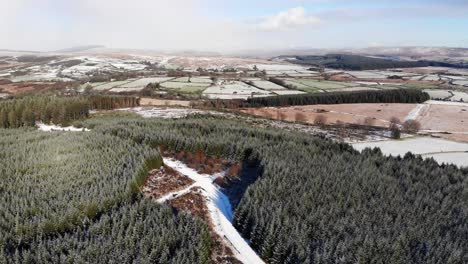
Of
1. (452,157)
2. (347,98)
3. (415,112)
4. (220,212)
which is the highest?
(347,98)

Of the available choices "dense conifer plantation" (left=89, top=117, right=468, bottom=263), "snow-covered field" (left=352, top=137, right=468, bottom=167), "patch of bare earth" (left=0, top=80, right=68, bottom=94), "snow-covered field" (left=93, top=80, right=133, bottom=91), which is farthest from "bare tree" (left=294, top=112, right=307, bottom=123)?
"patch of bare earth" (left=0, top=80, right=68, bottom=94)

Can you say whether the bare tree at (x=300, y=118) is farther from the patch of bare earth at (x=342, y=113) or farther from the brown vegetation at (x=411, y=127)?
the brown vegetation at (x=411, y=127)

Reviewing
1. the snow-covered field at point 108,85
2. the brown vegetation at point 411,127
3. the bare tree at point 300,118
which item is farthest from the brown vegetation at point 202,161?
the snow-covered field at point 108,85

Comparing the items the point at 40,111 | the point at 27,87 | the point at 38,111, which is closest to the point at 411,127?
the point at 40,111

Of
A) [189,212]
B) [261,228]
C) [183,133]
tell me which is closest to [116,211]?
[189,212]

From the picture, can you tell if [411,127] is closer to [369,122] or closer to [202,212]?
[369,122]
